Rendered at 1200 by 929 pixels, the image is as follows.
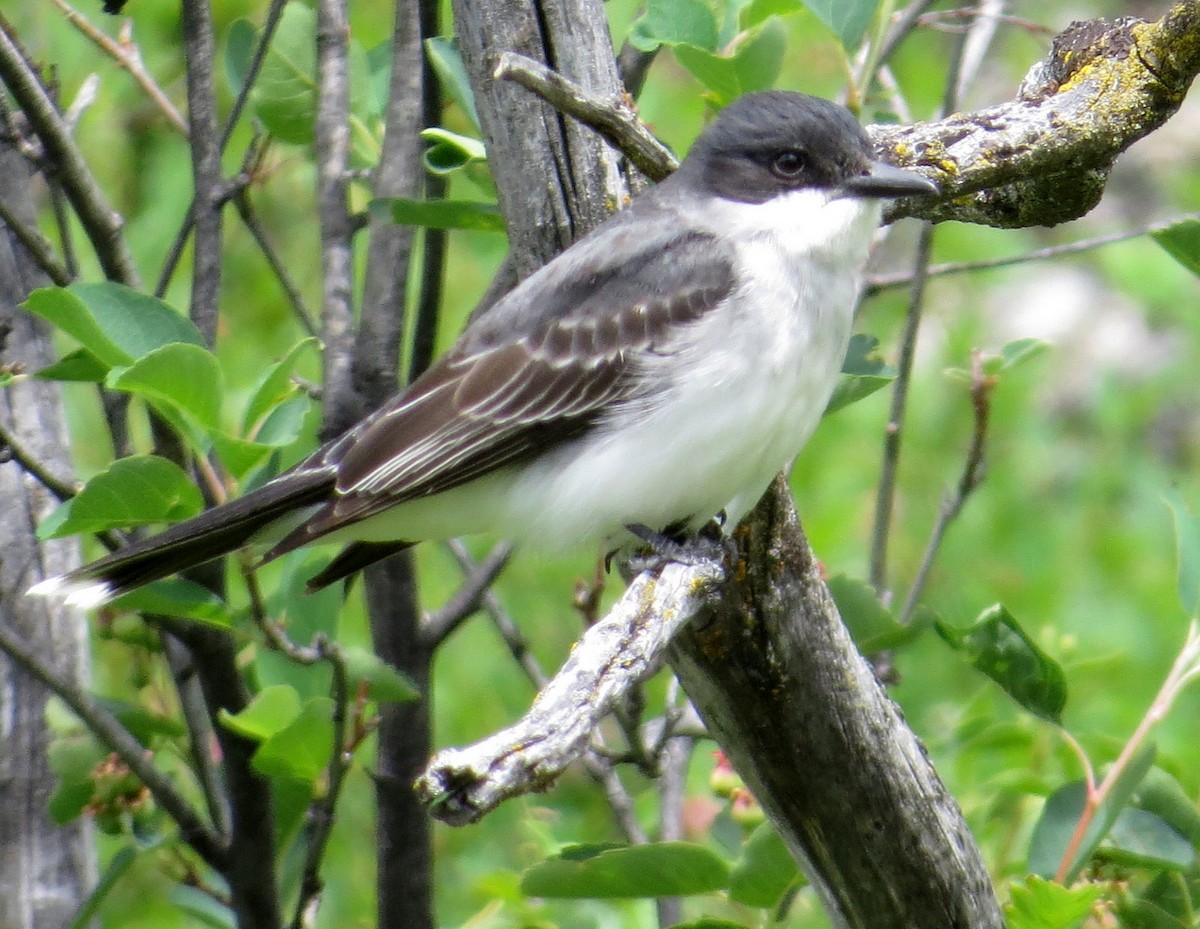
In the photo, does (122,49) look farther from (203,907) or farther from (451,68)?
(203,907)

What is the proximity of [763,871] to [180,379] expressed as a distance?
1.27 meters

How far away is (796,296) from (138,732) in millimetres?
1476

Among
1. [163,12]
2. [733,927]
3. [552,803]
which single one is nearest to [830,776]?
[733,927]

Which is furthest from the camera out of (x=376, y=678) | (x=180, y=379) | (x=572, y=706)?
(x=376, y=678)

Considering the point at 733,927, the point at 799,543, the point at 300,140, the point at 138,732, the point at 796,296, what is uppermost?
the point at 300,140

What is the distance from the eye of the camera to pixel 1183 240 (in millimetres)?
2789

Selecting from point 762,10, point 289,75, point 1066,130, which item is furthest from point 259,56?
point 1066,130

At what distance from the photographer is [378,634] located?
Result: 132 inches

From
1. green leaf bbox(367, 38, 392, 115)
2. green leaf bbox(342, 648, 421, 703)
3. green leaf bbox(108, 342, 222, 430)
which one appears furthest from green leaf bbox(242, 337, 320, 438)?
green leaf bbox(367, 38, 392, 115)

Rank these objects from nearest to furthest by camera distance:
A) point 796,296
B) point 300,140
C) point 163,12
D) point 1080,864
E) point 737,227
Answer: point 1080,864 < point 796,296 < point 737,227 < point 300,140 < point 163,12

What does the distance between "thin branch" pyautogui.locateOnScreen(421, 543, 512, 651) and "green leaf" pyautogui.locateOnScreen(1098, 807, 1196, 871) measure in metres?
1.27

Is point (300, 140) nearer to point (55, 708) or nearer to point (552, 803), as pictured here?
point (55, 708)

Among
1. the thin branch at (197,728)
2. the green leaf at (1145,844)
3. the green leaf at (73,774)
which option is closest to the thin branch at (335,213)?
the thin branch at (197,728)

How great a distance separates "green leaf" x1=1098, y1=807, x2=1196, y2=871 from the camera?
276 centimetres
